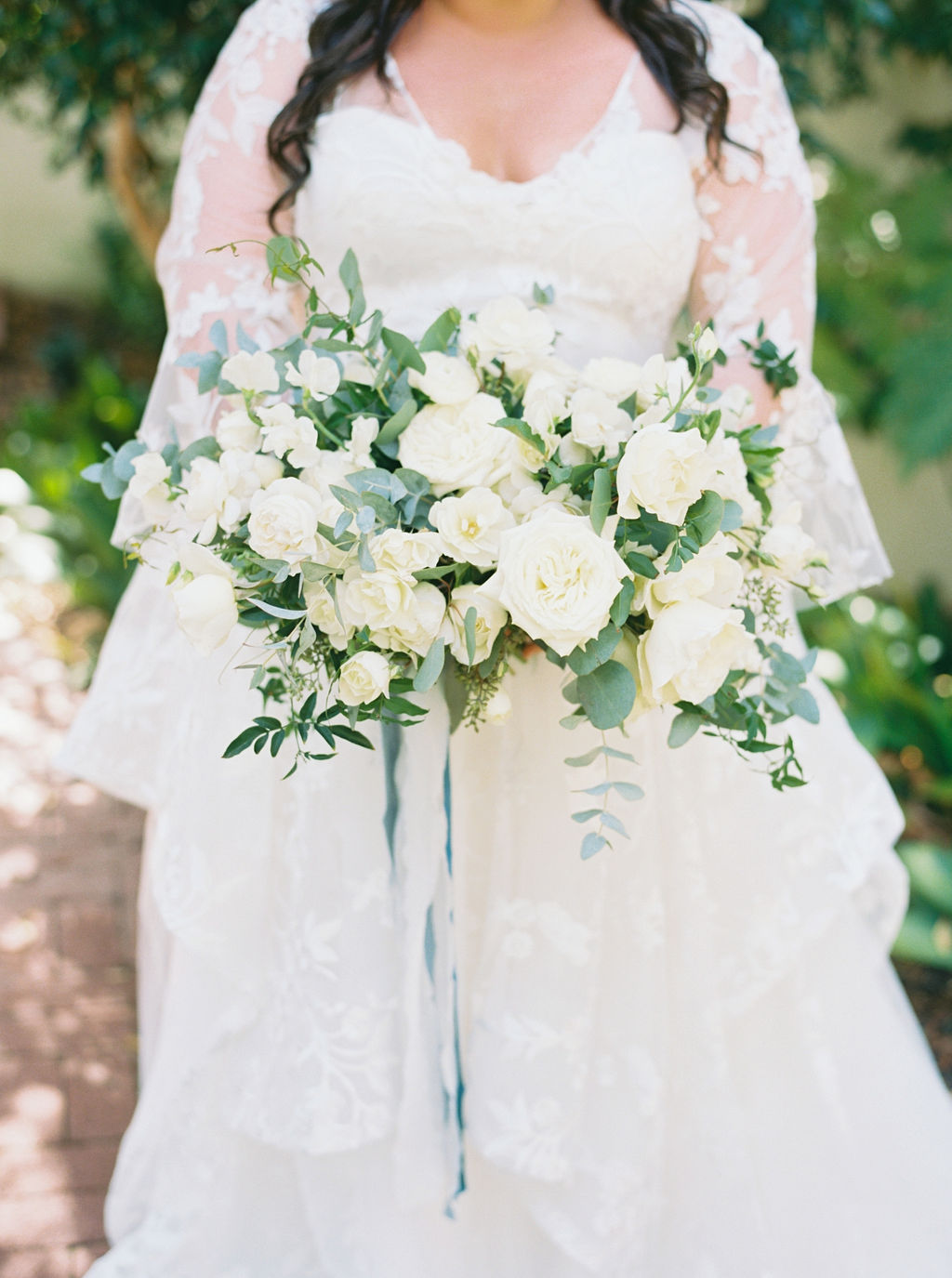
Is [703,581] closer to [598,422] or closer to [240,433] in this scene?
[598,422]

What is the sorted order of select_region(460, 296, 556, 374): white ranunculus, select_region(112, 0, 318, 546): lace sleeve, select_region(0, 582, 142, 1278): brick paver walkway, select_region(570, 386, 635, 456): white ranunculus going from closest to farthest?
select_region(570, 386, 635, 456): white ranunculus, select_region(460, 296, 556, 374): white ranunculus, select_region(112, 0, 318, 546): lace sleeve, select_region(0, 582, 142, 1278): brick paver walkway

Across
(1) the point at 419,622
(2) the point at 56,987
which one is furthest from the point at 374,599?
(2) the point at 56,987

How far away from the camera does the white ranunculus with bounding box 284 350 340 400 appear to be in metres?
1.33

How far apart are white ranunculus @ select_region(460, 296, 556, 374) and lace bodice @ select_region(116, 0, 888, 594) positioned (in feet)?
1.04

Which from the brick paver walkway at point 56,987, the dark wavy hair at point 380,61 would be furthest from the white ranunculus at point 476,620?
the brick paver walkway at point 56,987

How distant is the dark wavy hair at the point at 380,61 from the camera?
1711 millimetres

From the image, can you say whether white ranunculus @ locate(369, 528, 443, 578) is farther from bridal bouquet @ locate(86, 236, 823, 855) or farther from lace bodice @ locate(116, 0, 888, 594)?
lace bodice @ locate(116, 0, 888, 594)

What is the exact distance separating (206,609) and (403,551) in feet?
0.78

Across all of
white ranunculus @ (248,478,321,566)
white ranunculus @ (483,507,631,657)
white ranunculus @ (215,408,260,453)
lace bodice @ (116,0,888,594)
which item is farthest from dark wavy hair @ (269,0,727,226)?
white ranunculus @ (483,507,631,657)

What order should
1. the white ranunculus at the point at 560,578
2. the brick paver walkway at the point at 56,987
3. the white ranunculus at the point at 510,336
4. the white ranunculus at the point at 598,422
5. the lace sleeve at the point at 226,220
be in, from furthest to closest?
the brick paver walkway at the point at 56,987
the lace sleeve at the point at 226,220
the white ranunculus at the point at 510,336
the white ranunculus at the point at 598,422
the white ranunculus at the point at 560,578

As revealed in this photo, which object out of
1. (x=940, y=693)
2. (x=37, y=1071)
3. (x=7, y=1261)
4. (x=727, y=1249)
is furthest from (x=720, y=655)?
(x=940, y=693)

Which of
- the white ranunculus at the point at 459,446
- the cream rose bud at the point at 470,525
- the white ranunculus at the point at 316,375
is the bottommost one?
the cream rose bud at the point at 470,525

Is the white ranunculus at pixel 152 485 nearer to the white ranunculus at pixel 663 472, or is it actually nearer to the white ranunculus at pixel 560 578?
the white ranunculus at pixel 560 578

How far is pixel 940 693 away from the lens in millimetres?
3746
